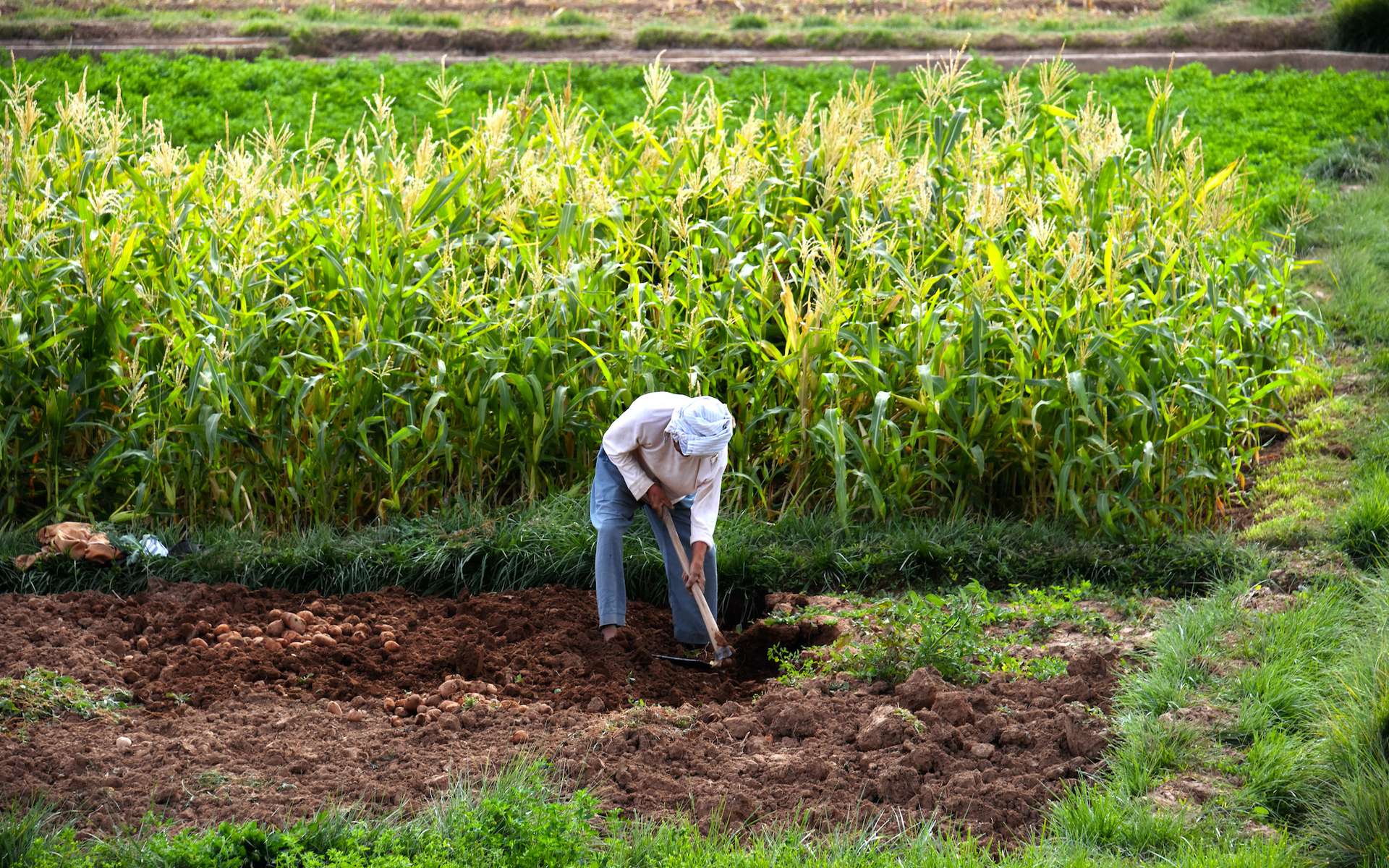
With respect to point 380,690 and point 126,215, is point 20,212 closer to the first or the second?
point 126,215

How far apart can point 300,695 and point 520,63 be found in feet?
31.5

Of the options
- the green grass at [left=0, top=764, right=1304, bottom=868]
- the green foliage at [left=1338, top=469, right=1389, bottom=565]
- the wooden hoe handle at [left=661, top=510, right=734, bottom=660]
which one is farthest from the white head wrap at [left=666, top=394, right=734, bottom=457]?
the green foliage at [left=1338, top=469, right=1389, bottom=565]

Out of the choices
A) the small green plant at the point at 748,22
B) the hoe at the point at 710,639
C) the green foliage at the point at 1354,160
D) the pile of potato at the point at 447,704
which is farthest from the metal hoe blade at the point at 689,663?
the small green plant at the point at 748,22

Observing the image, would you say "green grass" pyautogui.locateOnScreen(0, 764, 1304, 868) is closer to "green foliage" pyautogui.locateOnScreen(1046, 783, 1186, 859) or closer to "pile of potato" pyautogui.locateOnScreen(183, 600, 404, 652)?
"green foliage" pyautogui.locateOnScreen(1046, 783, 1186, 859)

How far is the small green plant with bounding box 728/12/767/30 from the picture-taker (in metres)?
15.6

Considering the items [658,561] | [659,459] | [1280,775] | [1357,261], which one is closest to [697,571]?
[659,459]

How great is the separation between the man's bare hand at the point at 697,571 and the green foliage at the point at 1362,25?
11.4 meters

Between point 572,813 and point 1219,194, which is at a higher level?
point 1219,194

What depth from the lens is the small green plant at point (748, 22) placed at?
15610 mm

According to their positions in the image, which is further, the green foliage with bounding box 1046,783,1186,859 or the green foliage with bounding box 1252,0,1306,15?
the green foliage with bounding box 1252,0,1306,15

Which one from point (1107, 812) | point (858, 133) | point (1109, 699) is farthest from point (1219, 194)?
point (1107, 812)

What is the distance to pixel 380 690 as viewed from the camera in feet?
18.4

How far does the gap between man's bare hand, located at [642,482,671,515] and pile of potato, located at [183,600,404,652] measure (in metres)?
1.21

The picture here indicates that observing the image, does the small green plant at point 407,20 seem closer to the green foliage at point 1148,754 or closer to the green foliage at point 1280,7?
the green foliage at point 1280,7
